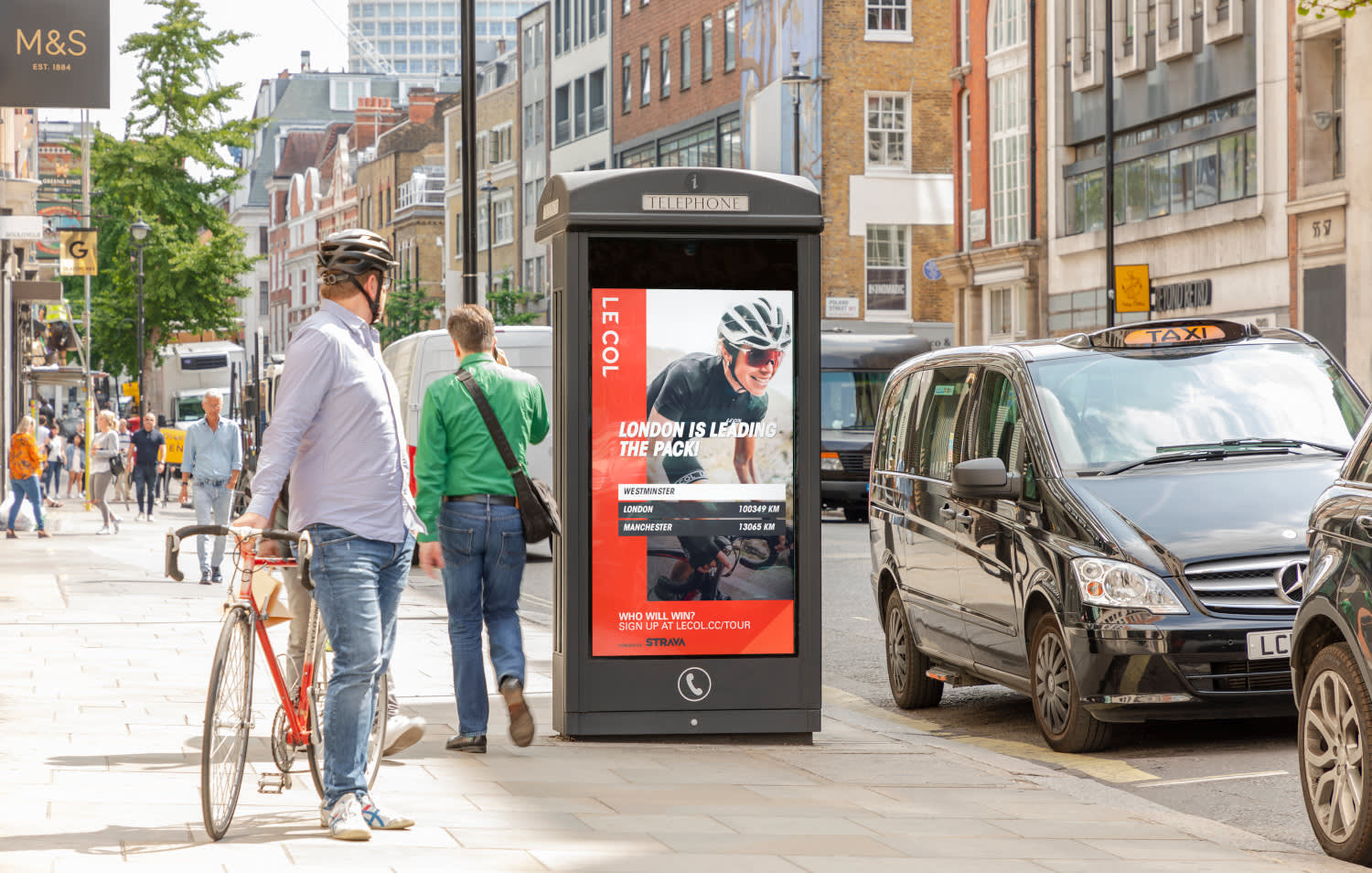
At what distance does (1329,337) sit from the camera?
32.4m

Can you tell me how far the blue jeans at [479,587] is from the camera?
8.24 m

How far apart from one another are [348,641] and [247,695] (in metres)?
0.45

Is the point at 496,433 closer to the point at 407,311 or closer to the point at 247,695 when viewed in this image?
the point at 247,695

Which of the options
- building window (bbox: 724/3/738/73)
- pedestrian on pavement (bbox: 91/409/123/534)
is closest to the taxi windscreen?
pedestrian on pavement (bbox: 91/409/123/534)

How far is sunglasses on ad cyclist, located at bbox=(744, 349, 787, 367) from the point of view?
29.3ft

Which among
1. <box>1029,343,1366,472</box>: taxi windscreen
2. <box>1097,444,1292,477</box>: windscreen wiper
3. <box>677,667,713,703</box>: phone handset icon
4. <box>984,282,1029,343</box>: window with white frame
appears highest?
<box>984,282,1029,343</box>: window with white frame

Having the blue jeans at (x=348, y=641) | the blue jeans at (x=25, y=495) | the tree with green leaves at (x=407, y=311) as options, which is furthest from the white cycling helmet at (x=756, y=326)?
the tree with green leaves at (x=407, y=311)

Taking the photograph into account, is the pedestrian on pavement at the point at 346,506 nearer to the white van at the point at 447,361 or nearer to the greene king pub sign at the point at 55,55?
the greene king pub sign at the point at 55,55

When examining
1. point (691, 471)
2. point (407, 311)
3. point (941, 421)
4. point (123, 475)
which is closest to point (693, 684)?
point (691, 471)

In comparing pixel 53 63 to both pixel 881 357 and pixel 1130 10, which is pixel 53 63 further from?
pixel 1130 10

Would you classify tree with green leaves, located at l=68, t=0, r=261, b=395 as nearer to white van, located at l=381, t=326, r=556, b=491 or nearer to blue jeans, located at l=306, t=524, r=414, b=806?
white van, located at l=381, t=326, r=556, b=491

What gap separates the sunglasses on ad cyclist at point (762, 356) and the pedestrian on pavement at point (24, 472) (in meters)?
19.8

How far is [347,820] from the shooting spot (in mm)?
6180

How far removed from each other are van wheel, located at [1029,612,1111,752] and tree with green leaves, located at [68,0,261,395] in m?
40.7
